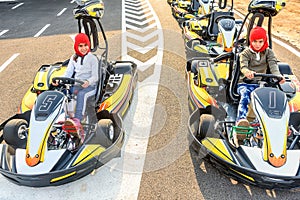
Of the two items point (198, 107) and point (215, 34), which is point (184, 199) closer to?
point (198, 107)

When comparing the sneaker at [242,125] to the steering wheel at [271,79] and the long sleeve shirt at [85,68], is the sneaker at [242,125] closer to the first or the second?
the steering wheel at [271,79]

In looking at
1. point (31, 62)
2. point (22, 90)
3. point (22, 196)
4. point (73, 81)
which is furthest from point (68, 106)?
point (31, 62)

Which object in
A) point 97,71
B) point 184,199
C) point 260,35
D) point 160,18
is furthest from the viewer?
point 160,18

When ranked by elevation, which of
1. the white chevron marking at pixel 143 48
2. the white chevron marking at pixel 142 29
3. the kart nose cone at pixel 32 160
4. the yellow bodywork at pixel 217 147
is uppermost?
the kart nose cone at pixel 32 160

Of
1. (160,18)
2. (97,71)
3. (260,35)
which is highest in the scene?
(260,35)

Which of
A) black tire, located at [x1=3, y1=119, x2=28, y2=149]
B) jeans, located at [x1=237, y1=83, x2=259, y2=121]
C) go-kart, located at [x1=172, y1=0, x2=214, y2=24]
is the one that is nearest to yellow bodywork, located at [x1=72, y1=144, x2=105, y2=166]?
black tire, located at [x1=3, y1=119, x2=28, y2=149]

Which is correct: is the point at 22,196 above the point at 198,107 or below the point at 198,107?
below

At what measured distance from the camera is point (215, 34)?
7.67m

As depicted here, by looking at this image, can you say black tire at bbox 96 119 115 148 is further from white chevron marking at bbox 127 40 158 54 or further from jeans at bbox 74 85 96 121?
white chevron marking at bbox 127 40 158 54

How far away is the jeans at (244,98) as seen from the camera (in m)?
4.11

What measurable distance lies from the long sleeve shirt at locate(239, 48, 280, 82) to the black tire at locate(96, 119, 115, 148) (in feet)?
6.39

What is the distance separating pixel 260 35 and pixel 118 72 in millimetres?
2452

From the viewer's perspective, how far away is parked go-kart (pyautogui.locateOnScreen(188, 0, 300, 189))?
334 cm

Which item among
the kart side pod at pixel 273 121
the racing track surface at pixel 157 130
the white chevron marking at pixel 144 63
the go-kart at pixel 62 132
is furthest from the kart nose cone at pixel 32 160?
the white chevron marking at pixel 144 63
